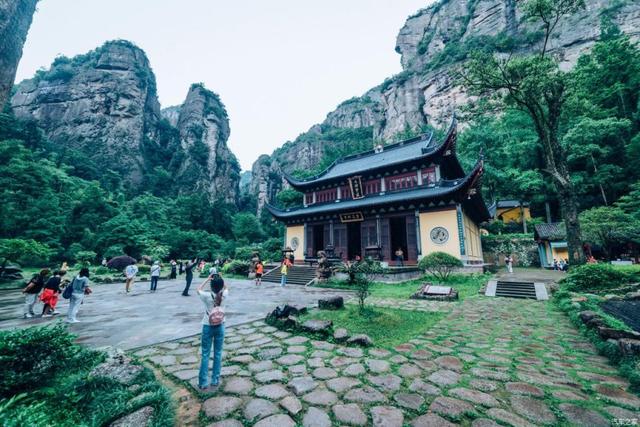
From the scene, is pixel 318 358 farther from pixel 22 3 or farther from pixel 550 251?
pixel 550 251

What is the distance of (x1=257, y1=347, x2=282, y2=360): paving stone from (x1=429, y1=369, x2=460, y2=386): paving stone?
2.15 m

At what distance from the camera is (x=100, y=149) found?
47.8m

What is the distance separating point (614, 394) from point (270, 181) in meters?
65.0

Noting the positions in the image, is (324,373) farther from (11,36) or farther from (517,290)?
(11,36)

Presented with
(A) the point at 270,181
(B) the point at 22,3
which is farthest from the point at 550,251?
(A) the point at 270,181

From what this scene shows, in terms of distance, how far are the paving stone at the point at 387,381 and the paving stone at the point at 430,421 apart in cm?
55

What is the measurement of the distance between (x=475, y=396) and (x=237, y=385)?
8.52ft

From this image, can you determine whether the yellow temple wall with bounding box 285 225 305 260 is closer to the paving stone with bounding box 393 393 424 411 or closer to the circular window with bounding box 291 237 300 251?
the circular window with bounding box 291 237 300 251

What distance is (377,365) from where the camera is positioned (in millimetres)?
3514

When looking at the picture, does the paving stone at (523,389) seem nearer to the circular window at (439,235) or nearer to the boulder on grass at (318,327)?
the boulder on grass at (318,327)

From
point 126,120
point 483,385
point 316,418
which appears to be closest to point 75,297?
point 316,418

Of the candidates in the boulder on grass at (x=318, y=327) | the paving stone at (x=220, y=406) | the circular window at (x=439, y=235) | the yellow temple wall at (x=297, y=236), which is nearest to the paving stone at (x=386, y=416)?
the paving stone at (x=220, y=406)

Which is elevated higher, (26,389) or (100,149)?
(100,149)

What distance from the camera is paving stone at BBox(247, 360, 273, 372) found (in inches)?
135
